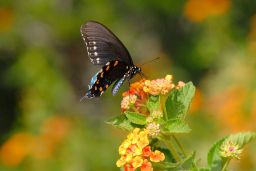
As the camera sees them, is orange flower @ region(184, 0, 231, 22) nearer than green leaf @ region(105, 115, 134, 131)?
No

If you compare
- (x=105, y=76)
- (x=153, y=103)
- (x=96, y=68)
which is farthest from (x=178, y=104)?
(x=96, y=68)

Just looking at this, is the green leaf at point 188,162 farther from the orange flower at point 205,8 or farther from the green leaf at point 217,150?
the orange flower at point 205,8

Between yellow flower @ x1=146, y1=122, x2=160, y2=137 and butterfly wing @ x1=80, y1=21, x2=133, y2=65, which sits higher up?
butterfly wing @ x1=80, y1=21, x2=133, y2=65

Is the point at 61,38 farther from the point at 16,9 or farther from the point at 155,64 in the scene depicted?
the point at 155,64

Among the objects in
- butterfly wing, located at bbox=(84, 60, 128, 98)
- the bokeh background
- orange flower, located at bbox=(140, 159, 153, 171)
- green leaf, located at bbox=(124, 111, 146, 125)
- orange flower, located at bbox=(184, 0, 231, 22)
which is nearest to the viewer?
orange flower, located at bbox=(140, 159, 153, 171)

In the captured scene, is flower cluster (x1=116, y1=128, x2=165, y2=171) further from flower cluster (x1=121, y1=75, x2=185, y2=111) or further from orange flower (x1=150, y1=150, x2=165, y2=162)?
flower cluster (x1=121, y1=75, x2=185, y2=111)

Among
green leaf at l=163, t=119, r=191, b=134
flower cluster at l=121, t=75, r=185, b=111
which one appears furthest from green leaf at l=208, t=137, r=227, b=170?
flower cluster at l=121, t=75, r=185, b=111

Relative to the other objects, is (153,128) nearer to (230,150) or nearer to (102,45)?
(230,150)
